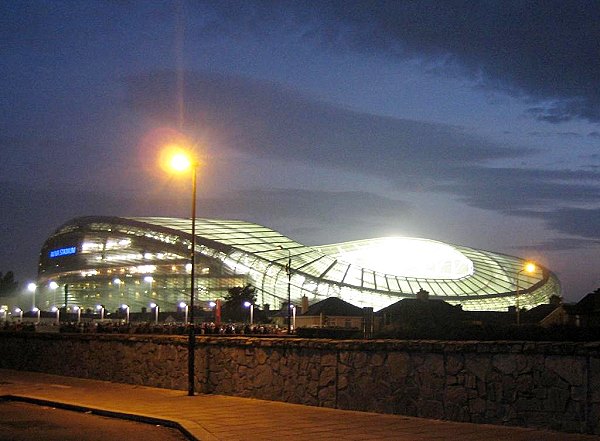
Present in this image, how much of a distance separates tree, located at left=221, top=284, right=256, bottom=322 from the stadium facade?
12.5ft

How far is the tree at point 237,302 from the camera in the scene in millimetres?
97188

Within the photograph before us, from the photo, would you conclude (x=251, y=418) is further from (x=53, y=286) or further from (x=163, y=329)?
(x=53, y=286)

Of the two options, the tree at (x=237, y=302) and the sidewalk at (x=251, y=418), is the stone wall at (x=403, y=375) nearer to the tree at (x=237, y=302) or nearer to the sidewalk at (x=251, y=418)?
the sidewalk at (x=251, y=418)

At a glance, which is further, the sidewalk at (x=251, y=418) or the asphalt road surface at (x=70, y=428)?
the asphalt road surface at (x=70, y=428)

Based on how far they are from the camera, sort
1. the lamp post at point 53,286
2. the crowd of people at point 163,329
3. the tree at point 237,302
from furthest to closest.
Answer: the lamp post at point 53,286 < the tree at point 237,302 < the crowd of people at point 163,329

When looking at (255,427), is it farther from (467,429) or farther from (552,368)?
(552,368)

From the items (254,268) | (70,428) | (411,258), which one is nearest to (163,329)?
(70,428)

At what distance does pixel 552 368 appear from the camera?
1438cm

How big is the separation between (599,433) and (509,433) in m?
1.41

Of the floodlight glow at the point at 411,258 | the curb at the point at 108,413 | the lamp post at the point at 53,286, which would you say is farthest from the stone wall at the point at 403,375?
the lamp post at the point at 53,286

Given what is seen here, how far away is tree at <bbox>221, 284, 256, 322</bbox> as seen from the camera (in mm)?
97188

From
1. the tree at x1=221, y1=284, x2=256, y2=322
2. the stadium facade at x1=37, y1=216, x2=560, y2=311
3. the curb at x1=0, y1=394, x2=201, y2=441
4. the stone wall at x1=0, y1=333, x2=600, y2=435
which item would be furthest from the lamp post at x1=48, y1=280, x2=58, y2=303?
the curb at x1=0, y1=394, x2=201, y2=441

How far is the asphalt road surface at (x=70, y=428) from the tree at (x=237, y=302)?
7559 cm

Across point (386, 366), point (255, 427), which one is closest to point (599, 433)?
point (386, 366)
